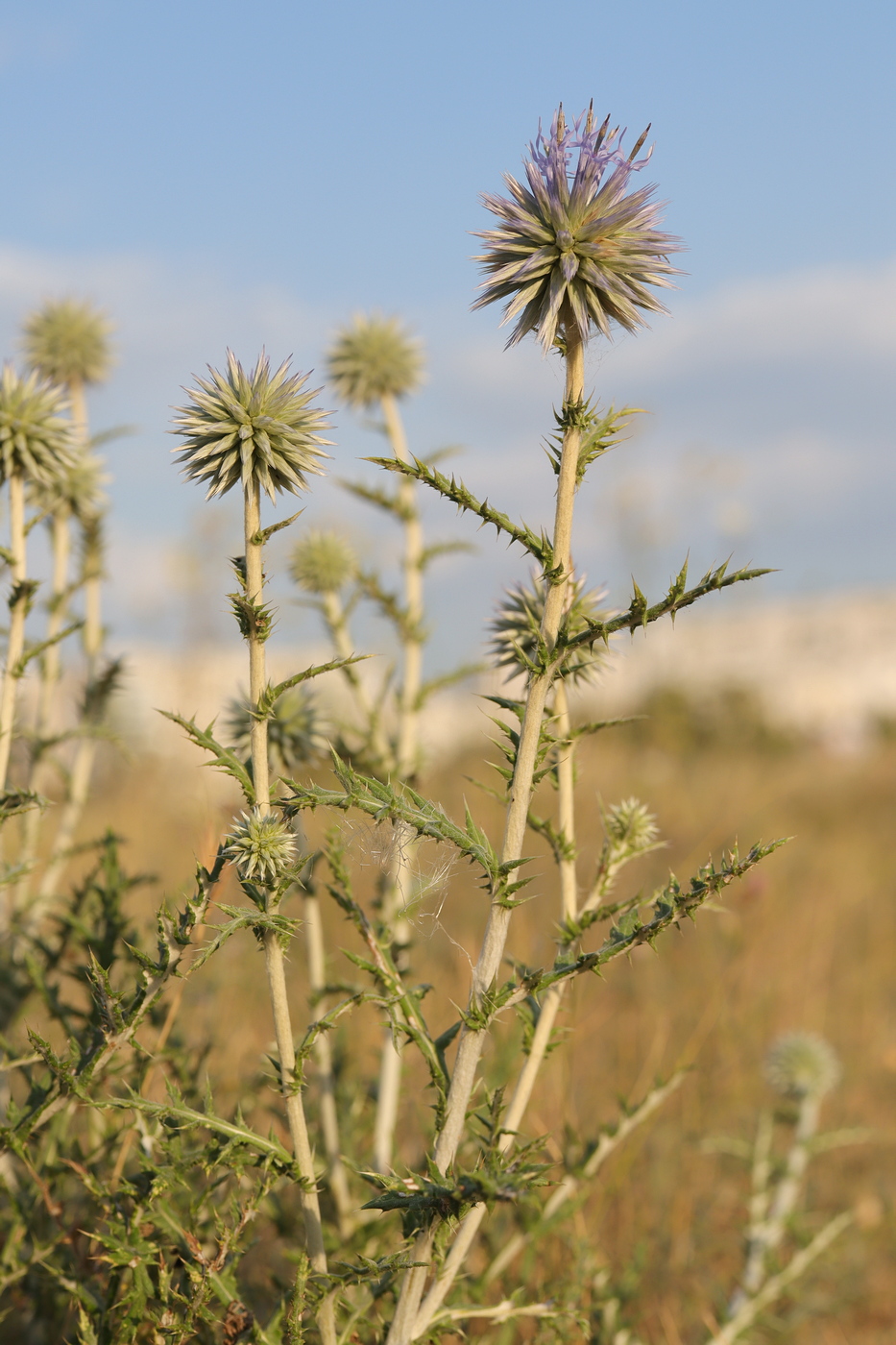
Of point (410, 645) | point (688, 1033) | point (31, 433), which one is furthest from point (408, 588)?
point (688, 1033)

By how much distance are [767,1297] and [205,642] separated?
13958mm

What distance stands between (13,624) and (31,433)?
0.66m

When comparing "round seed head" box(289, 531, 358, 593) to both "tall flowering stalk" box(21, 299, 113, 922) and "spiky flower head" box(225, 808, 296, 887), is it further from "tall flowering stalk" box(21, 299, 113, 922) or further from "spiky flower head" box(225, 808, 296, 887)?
"spiky flower head" box(225, 808, 296, 887)

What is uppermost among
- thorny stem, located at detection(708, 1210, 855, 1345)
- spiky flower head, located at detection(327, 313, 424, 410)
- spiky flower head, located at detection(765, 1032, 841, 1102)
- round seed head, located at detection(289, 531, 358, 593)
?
spiky flower head, located at detection(327, 313, 424, 410)

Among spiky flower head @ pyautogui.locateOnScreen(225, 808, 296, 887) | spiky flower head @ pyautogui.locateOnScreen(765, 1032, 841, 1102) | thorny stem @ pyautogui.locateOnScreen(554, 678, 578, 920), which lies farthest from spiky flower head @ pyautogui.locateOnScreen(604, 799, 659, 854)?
spiky flower head @ pyautogui.locateOnScreen(765, 1032, 841, 1102)

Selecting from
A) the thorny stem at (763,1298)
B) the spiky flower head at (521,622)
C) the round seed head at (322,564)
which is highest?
the round seed head at (322,564)

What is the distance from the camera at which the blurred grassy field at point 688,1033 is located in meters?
4.21

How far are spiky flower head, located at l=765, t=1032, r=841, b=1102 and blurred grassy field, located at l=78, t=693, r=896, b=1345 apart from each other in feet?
1.34

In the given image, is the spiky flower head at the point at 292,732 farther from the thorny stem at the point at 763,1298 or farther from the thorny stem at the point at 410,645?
the thorny stem at the point at 763,1298

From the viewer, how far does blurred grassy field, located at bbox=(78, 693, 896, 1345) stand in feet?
13.8

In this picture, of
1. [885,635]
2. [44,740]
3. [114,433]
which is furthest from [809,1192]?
[885,635]

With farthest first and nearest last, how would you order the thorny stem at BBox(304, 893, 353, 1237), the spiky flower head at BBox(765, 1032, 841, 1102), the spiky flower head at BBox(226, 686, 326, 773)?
1. the spiky flower head at BBox(765, 1032, 841, 1102)
2. the spiky flower head at BBox(226, 686, 326, 773)
3. the thorny stem at BBox(304, 893, 353, 1237)

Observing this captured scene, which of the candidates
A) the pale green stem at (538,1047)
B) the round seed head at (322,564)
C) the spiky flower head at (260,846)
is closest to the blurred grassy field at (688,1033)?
the pale green stem at (538,1047)

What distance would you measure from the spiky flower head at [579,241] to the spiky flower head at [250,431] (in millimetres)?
439
